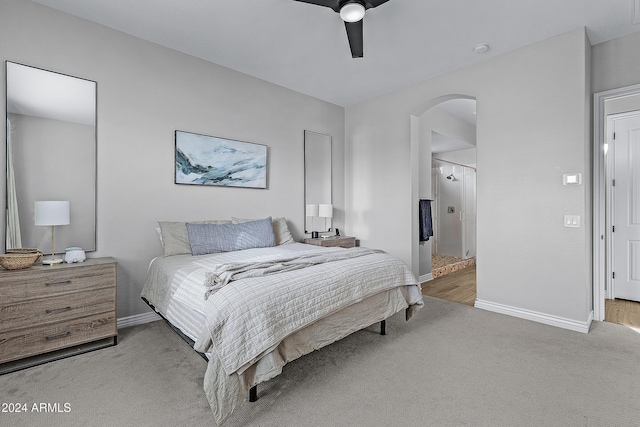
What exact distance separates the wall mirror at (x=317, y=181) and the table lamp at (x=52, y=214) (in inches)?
105

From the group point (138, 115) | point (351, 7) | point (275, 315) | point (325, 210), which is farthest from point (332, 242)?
point (351, 7)

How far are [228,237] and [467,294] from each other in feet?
10.4

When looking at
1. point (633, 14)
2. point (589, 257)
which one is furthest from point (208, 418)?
point (633, 14)

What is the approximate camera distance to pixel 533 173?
124 inches

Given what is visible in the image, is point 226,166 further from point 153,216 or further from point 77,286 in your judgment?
point 77,286

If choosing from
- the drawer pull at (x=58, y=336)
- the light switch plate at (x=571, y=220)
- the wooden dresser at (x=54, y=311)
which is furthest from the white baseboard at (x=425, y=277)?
the drawer pull at (x=58, y=336)

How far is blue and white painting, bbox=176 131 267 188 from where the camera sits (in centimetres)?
336

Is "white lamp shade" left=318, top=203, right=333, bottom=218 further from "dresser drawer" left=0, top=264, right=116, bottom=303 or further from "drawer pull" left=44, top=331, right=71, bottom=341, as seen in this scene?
"drawer pull" left=44, top=331, right=71, bottom=341

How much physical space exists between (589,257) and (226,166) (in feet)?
13.0

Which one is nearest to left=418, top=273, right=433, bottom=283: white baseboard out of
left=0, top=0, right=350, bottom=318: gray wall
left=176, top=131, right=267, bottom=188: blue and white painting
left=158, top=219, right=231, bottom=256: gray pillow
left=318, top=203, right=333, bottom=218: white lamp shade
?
left=318, top=203, right=333, bottom=218: white lamp shade

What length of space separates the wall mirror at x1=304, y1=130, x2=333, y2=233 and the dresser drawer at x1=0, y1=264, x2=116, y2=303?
2.53 metres

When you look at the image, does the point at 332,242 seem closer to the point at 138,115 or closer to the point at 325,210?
the point at 325,210

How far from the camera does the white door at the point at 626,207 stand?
3.65 m

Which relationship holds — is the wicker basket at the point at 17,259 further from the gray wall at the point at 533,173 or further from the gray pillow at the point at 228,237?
the gray wall at the point at 533,173
